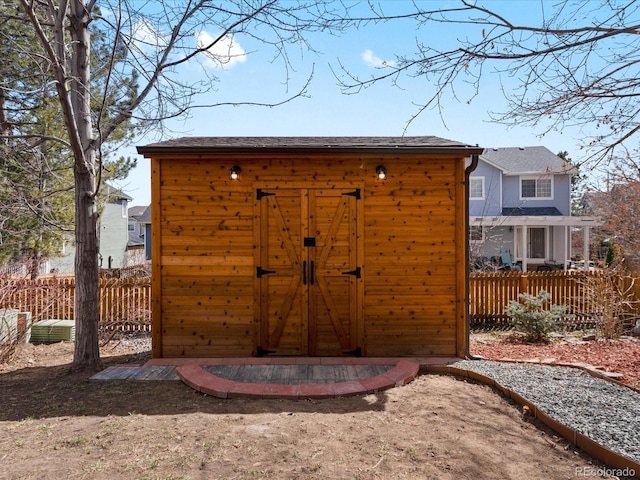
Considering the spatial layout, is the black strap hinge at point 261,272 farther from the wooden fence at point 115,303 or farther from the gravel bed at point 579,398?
the wooden fence at point 115,303

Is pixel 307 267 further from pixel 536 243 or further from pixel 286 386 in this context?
pixel 536 243

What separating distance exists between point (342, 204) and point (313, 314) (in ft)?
5.19

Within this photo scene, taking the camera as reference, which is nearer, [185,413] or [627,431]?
[627,431]

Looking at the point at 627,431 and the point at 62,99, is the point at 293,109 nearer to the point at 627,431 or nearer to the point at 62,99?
the point at 62,99

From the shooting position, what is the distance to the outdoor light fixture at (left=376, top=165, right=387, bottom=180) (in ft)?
16.7

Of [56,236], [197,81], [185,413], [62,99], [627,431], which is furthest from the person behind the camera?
[56,236]

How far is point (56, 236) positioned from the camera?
1078cm

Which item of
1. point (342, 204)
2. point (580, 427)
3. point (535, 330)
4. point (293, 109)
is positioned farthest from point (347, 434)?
point (535, 330)

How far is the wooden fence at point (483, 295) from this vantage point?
24.6 feet

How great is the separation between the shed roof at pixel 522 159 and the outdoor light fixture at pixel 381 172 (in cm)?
1447

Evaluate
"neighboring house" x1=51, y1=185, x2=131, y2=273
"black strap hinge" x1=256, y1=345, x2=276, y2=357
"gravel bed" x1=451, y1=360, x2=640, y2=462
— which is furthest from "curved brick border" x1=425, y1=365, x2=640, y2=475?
"neighboring house" x1=51, y1=185, x2=131, y2=273

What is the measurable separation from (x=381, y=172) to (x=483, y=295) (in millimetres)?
4848

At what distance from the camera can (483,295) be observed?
8.41 m

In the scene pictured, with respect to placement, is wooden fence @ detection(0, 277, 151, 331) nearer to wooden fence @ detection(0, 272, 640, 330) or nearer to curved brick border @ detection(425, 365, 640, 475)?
wooden fence @ detection(0, 272, 640, 330)
